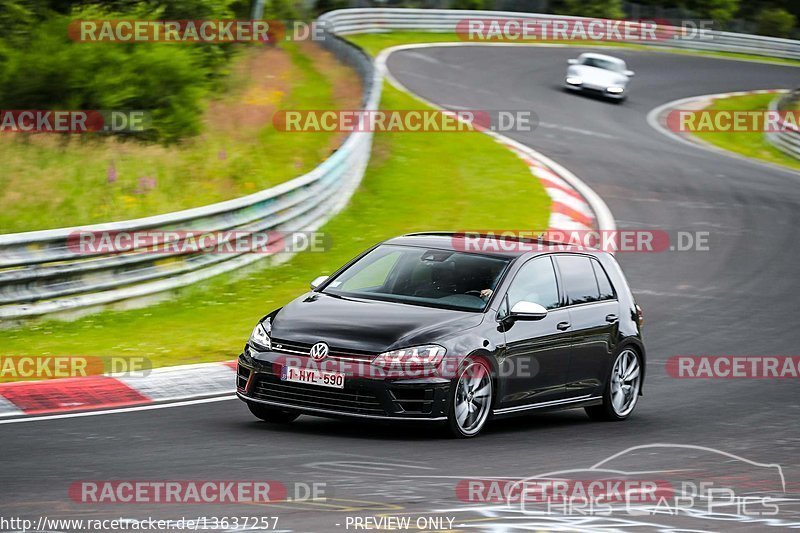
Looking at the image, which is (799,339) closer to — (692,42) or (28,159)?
(28,159)

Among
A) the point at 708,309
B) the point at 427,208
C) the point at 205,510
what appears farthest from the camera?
the point at 427,208

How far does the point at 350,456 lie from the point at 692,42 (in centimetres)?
4732

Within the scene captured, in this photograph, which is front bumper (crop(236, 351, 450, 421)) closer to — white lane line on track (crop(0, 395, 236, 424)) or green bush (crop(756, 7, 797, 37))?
white lane line on track (crop(0, 395, 236, 424))

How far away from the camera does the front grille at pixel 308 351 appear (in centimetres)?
866

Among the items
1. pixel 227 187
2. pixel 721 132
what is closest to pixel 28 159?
pixel 227 187

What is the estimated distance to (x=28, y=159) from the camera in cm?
1758

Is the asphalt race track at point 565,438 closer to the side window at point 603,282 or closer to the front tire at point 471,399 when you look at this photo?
the front tire at point 471,399

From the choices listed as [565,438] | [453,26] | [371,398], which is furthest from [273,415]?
[453,26]

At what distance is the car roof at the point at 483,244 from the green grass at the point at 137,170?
6220 millimetres

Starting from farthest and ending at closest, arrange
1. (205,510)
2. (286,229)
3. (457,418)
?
(286,229)
(457,418)
(205,510)

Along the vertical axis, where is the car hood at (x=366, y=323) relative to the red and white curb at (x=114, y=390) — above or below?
above

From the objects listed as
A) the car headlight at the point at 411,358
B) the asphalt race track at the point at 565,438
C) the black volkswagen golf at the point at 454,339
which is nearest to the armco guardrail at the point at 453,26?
the asphalt race track at the point at 565,438

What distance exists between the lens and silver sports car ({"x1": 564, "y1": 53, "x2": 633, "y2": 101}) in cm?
3628

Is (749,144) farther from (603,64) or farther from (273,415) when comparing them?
(273,415)
